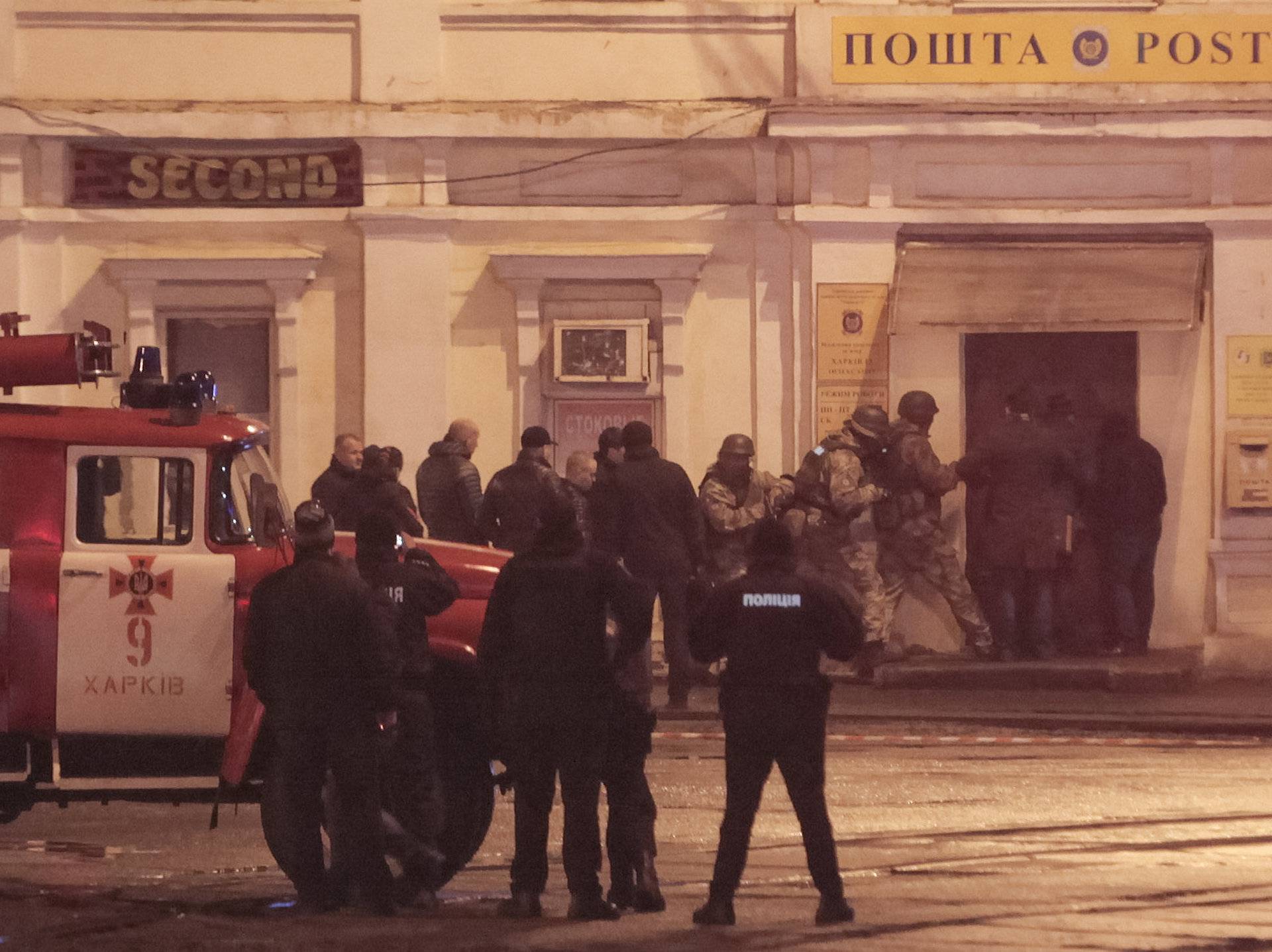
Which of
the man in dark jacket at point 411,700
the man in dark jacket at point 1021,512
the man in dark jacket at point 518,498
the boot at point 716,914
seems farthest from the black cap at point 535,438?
the boot at point 716,914

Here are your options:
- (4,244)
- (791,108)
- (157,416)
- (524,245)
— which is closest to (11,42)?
(4,244)

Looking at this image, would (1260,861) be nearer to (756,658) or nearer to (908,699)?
(756,658)

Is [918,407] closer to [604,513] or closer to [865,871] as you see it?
[604,513]

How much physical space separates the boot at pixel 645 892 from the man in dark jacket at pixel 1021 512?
29.6 ft

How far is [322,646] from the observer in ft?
28.9

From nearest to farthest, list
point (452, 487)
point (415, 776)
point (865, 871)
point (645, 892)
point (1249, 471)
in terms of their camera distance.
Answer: point (645, 892), point (415, 776), point (865, 871), point (452, 487), point (1249, 471)

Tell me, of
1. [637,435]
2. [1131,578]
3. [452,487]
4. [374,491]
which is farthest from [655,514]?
[1131,578]

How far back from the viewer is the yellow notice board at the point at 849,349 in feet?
60.5

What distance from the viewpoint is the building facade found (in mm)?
18391

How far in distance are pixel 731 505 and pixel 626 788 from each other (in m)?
7.54

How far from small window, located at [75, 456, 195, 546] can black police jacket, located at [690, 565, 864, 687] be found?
7.30 feet

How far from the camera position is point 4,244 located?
60.6ft

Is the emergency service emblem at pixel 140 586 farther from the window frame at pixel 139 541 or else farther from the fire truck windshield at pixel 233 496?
the fire truck windshield at pixel 233 496

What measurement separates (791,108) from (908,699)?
4.69 meters
